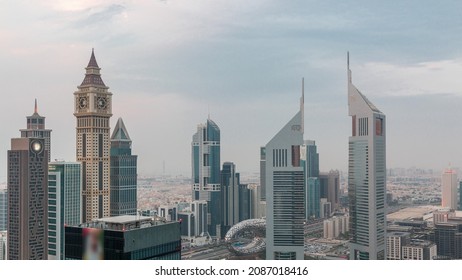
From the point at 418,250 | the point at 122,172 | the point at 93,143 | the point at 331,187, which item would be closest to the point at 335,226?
the point at 331,187

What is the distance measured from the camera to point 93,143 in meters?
8.91

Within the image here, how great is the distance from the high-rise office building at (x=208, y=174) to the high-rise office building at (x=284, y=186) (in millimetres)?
1951

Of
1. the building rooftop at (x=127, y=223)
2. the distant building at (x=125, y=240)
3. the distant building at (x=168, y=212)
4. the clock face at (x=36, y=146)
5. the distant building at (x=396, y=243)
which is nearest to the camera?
the distant building at (x=125, y=240)

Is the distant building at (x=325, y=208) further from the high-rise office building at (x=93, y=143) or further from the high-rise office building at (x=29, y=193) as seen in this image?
the high-rise office building at (x=29, y=193)

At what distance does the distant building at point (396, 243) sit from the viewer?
5.94 metres

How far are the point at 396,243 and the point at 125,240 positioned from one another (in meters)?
4.07

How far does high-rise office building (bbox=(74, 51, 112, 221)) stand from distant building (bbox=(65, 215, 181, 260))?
1965 mm

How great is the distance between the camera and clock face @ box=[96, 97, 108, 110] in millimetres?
6330

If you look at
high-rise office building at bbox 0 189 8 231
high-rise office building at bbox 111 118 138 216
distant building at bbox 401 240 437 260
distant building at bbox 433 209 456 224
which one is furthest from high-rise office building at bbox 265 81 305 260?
high-rise office building at bbox 0 189 8 231

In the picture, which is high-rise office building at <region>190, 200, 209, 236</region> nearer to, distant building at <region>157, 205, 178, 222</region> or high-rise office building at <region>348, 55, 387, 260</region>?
distant building at <region>157, 205, 178, 222</region>

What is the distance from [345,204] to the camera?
26.2 ft

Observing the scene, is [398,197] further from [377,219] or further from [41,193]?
[41,193]

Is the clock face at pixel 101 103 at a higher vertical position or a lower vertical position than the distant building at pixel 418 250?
higher

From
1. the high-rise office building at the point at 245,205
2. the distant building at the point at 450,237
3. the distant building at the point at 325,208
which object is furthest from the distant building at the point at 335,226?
the distant building at the point at 450,237
